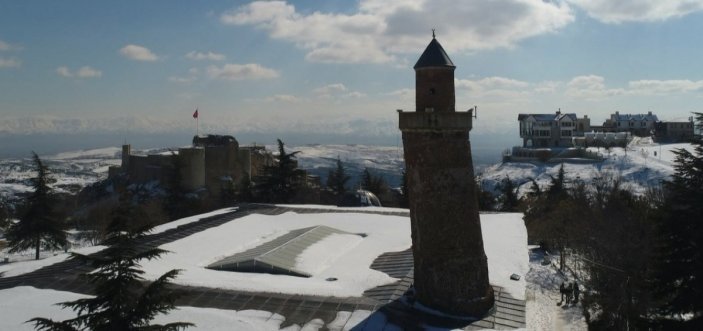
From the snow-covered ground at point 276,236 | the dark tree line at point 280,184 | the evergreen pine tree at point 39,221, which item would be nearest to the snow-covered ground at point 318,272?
the snow-covered ground at point 276,236

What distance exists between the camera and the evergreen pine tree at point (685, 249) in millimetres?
16125

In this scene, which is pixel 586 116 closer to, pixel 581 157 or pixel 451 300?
pixel 581 157

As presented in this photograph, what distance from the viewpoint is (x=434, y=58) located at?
16.8 metres

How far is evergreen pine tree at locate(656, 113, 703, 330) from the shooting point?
635 inches

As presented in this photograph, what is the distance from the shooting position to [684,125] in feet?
347

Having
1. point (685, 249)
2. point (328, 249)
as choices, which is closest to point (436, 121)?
point (685, 249)

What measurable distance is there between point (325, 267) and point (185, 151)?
147 ft

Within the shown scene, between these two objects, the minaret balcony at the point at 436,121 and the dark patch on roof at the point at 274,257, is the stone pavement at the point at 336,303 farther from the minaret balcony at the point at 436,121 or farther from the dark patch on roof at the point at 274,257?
the minaret balcony at the point at 436,121

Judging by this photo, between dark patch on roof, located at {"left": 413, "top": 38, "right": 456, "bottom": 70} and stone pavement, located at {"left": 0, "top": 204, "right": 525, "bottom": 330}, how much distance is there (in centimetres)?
733

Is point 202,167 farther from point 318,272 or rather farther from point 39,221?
point 318,272

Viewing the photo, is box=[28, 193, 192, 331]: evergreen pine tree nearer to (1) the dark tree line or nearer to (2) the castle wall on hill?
(1) the dark tree line

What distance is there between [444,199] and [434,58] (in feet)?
14.1

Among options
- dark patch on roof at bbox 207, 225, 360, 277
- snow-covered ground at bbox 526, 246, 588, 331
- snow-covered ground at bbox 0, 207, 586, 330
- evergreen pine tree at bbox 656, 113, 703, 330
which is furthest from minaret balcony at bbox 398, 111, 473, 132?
snow-covered ground at bbox 526, 246, 588, 331

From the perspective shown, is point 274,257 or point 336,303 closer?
point 336,303
